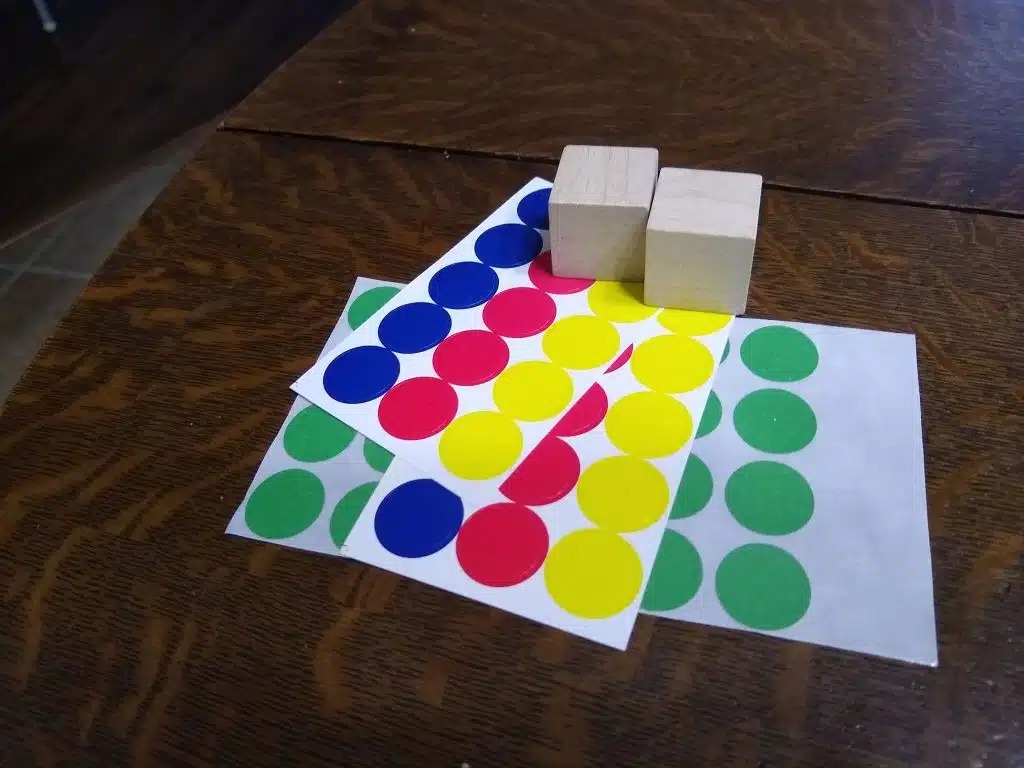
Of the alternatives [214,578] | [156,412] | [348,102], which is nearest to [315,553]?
[214,578]

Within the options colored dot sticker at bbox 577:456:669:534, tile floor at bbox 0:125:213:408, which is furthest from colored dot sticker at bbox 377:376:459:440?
tile floor at bbox 0:125:213:408

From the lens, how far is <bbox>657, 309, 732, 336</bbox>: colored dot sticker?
0.58m

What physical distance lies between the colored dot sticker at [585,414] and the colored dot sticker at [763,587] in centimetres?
12

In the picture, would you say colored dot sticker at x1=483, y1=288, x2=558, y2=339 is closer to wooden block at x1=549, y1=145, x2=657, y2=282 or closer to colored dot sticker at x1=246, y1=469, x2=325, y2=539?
wooden block at x1=549, y1=145, x2=657, y2=282

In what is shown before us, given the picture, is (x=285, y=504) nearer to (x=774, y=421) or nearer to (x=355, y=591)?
(x=355, y=591)

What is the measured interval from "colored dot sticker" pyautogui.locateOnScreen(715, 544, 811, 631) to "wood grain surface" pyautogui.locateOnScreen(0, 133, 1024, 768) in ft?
0.06

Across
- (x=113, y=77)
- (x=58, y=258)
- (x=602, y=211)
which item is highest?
(x=602, y=211)

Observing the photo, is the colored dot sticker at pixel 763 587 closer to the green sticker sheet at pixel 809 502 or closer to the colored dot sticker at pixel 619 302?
the green sticker sheet at pixel 809 502

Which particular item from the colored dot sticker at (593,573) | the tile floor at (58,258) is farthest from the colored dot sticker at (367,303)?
the tile floor at (58,258)

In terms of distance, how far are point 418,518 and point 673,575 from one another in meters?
0.15

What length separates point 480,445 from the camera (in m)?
0.53

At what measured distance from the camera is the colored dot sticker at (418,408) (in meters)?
0.54

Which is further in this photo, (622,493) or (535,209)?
(535,209)

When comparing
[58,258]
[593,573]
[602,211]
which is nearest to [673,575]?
[593,573]
